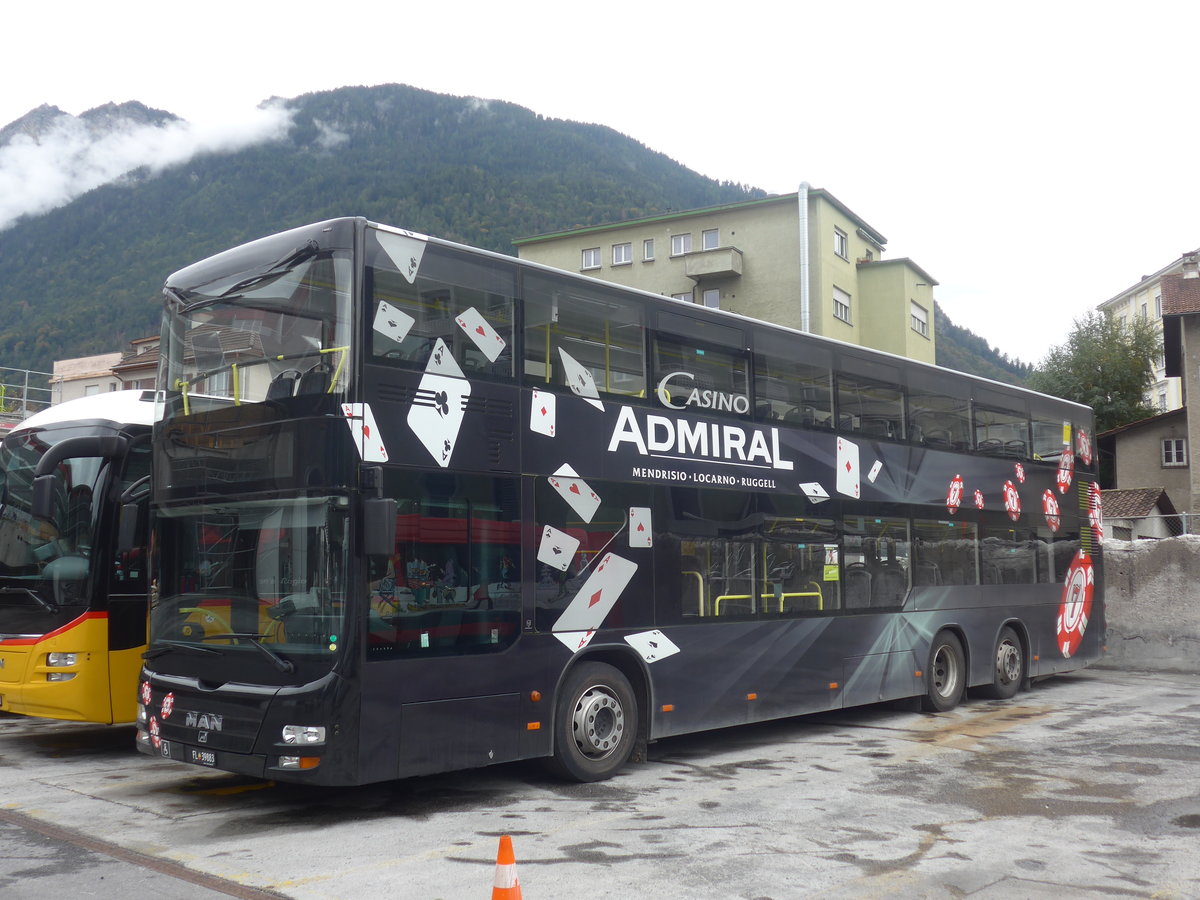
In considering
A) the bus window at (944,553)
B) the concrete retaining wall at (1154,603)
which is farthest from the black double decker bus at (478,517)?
the concrete retaining wall at (1154,603)

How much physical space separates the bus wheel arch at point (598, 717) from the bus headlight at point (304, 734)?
2.11 meters

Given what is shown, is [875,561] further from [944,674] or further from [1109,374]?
[1109,374]

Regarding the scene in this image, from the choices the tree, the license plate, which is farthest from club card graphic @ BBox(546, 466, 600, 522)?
the tree

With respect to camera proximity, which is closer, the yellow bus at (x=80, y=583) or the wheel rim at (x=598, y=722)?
the wheel rim at (x=598, y=722)

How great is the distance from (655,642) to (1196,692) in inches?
409

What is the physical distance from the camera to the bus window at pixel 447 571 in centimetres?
757

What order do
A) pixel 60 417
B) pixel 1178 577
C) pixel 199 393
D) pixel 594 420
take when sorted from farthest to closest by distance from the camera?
pixel 1178 577
pixel 60 417
pixel 594 420
pixel 199 393

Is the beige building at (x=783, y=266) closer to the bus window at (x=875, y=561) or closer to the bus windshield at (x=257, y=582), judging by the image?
the bus window at (x=875, y=561)

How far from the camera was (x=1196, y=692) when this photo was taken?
15930 millimetres

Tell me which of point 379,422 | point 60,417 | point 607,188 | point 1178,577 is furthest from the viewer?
point 607,188

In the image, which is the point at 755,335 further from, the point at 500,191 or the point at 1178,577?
the point at 500,191

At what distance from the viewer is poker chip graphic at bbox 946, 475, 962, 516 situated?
13.6 meters

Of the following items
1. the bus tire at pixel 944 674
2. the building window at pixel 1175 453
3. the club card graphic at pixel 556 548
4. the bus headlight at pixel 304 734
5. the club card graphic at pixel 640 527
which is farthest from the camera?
the building window at pixel 1175 453

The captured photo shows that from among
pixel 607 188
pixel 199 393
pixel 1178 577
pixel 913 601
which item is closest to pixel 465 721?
pixel 199 393
